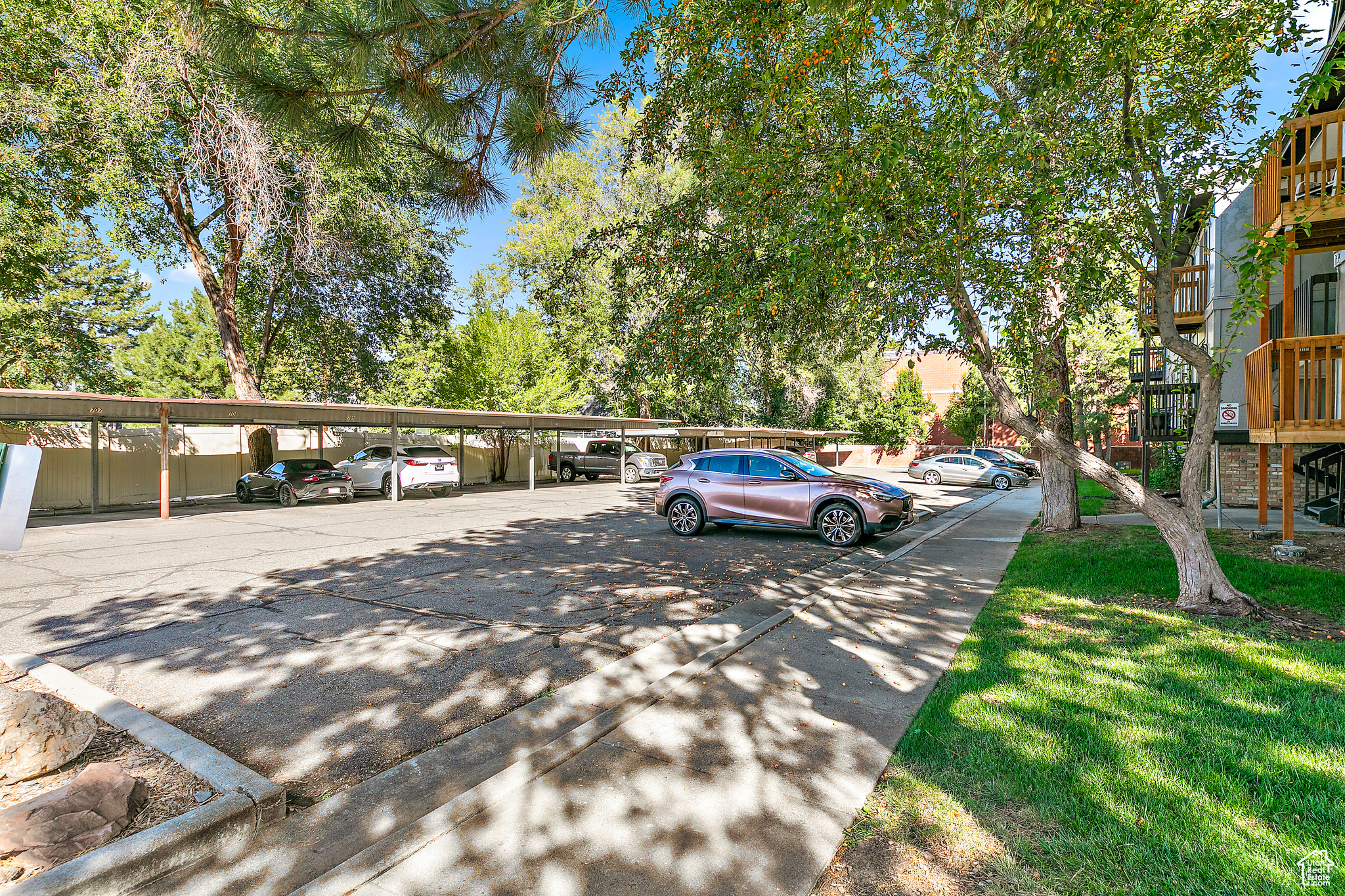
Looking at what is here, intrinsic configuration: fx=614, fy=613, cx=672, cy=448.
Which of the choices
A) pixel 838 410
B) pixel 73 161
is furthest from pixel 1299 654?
pixel 838 410

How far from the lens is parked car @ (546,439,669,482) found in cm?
2952

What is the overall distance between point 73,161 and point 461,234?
11242 millimetres

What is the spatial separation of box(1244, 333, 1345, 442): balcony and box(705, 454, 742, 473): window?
7.32 metres

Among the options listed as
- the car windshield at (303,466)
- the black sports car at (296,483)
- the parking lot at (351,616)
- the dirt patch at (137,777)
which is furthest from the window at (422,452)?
the dirt patch at (137,777)

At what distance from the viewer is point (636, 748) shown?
3574 millimetres

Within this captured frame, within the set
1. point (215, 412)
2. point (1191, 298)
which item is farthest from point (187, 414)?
point (1191, 298)

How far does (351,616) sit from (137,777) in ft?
10.3

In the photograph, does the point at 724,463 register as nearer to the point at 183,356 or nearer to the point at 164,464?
the point at 164,464

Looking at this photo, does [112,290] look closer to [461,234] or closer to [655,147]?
[461,234]

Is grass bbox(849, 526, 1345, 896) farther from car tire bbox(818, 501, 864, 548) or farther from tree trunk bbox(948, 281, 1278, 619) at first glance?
car tire bbox(818, 501, 864, 548)

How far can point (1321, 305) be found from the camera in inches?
462

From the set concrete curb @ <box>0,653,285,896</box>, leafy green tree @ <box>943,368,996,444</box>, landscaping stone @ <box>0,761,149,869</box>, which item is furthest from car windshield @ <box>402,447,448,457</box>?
leafy green tree @ <box>943,368,996,444</box>

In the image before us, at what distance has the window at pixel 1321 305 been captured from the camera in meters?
11.0

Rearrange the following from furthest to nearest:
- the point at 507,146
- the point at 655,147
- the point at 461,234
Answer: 1. the point at 461,234
2. the point at 655,147
3. the point at 507,146
